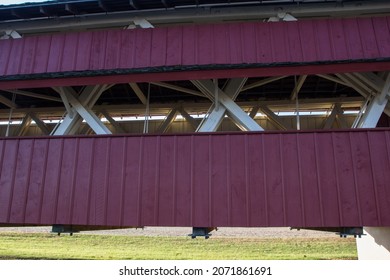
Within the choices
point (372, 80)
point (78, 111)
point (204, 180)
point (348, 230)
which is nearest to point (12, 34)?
point (78, 111)

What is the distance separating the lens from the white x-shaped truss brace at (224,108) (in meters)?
7.27

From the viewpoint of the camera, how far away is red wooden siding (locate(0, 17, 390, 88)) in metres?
7.12

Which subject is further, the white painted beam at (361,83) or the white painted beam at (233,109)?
the white painted beam at (361,83)

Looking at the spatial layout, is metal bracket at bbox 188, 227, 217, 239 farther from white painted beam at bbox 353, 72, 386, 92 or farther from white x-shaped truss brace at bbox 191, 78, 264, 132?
white painted beam at bbox 353, 72, 386, 92

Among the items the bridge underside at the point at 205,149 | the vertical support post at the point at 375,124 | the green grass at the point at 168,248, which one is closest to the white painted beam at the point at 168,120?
the bridge underside at the point at 205,149

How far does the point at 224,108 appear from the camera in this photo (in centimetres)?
760

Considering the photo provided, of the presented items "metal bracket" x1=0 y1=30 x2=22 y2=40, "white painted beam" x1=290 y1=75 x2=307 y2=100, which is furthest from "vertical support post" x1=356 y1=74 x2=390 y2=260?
"metal bracket" x1=0 y1=30 x2=22 y2=40

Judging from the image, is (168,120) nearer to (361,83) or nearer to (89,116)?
(89,116)

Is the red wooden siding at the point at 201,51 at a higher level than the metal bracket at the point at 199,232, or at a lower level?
higher

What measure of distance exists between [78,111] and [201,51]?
3.44m

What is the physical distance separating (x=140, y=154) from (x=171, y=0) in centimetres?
393

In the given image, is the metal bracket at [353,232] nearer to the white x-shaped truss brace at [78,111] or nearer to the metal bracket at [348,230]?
the metal bracket at [348,230]

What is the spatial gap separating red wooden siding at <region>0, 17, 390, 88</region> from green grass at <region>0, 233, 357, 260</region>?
11.7 meters

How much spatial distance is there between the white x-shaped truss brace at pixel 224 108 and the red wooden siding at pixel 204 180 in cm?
42
